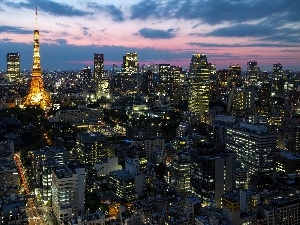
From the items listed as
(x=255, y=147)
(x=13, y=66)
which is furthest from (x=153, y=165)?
(x=13, y=66)

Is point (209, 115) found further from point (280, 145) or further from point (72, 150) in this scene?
point (72, 150)

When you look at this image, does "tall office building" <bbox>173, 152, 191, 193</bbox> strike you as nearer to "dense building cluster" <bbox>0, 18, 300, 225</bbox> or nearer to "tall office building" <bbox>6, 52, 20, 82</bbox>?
"dense building cluster" <bbox>0, 18, 300, 225</bbox>

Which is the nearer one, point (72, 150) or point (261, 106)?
point (72, 150)

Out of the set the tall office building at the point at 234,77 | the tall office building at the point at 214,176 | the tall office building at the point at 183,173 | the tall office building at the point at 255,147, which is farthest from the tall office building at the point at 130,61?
the tall office building at the point at 214,176

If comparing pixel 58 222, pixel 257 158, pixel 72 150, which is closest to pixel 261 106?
pixel 257 158

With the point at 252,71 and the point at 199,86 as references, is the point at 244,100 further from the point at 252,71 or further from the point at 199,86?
the point at 252,71
